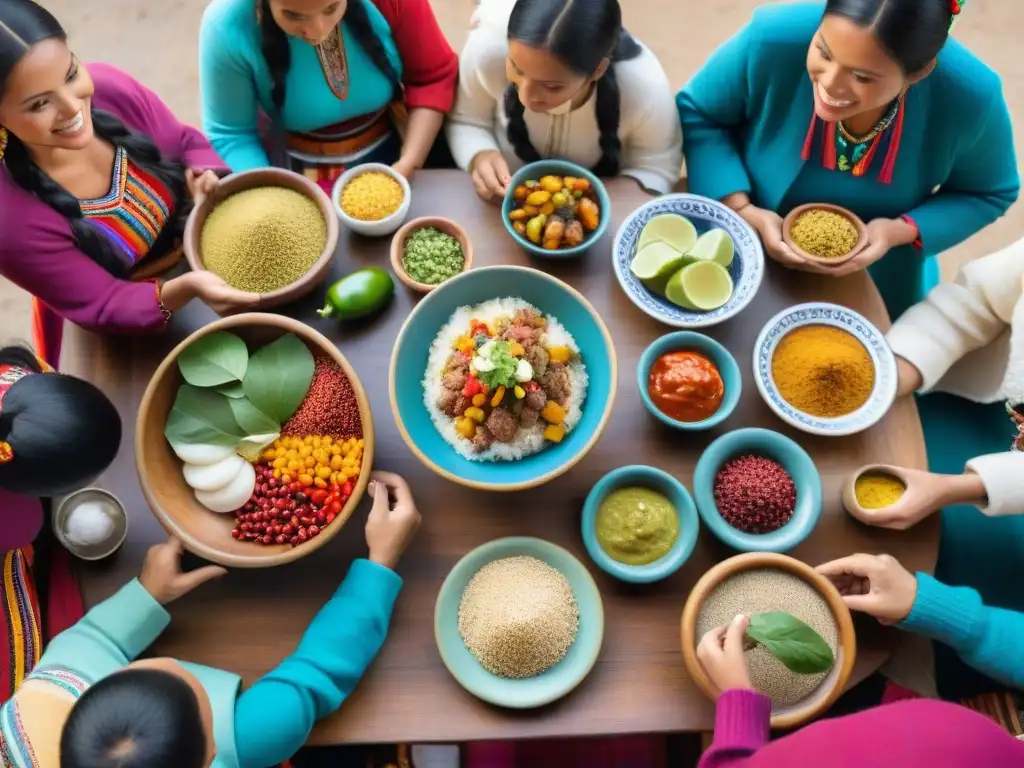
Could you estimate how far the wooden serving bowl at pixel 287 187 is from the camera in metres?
1.45

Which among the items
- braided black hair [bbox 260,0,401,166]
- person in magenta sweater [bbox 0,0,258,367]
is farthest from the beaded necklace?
person in magenta sweater [bbox 0,0,258,367]

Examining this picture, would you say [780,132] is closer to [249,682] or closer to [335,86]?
[335,86]

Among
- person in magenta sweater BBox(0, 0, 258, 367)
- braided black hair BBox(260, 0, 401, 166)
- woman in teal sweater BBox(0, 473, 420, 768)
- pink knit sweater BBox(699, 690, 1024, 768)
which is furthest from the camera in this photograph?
braided black hair BBox(260, 0, 401, 166)

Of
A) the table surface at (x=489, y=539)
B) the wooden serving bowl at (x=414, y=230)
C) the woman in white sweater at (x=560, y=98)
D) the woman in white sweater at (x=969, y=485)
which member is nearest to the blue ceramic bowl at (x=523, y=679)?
the table surface at (x=489, y=539)

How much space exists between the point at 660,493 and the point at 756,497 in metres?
0.16

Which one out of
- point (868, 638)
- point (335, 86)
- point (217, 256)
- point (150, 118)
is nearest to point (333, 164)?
point (335, 86)

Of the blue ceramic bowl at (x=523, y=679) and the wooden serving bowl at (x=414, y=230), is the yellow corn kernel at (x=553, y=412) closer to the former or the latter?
the blue ceramic bowl at (x=523, y=679)

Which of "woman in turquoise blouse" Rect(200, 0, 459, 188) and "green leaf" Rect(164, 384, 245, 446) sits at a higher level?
"woman in turquoise blouse" Rect(200, 0, 459, 188)

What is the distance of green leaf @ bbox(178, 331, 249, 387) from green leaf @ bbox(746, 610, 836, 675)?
971 mm

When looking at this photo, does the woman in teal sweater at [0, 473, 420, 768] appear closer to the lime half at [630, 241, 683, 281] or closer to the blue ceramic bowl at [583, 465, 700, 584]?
the blue ceramic bowl at [583, 465, 700, 584]

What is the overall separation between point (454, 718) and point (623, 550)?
1.31 ft

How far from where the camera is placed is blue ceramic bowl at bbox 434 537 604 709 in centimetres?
126

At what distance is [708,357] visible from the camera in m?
1.45

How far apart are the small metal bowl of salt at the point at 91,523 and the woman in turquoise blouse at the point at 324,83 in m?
0.82
